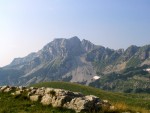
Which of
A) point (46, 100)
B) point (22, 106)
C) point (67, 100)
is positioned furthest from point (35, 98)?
point (67, 100)

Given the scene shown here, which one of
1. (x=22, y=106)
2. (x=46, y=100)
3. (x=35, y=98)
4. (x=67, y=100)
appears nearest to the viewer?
(x=22, y=106)

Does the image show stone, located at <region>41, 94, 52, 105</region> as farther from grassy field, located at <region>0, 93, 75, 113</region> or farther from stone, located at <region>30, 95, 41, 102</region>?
stone, located at <region>30, 95, 41, 102</region>

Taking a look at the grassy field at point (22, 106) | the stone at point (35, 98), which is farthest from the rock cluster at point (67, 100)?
the grassy field at point (22, 106)

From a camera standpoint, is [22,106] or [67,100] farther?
[67,100]

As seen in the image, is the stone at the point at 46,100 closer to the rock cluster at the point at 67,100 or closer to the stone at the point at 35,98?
the rock cluster at the point at 67,100

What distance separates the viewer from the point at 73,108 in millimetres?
29859

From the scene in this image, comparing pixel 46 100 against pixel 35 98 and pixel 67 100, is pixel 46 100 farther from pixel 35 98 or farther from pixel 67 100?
pixel 67 100

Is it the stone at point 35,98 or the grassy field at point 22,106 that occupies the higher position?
the stone at point 35,98

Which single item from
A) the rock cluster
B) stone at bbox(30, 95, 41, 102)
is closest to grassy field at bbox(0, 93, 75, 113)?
stone at bbox(30, 95, 41, 102)

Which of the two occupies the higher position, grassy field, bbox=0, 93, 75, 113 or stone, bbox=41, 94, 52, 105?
stone, bbox=41, 94, 52, 105

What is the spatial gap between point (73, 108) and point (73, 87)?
14147 centimetres

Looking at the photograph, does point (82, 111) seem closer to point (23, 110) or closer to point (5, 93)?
point (23, 110)

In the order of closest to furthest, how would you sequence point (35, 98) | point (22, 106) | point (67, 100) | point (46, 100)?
1. point (22, 106)
2. point (67, 100)
3. point (46, 100)
4. point (35, 98)

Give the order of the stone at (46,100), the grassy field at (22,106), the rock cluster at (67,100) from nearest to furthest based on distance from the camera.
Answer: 1. the grassy field at (22,106)
2. the rock cluster at (67,100)
3. the stone at (46,100)
